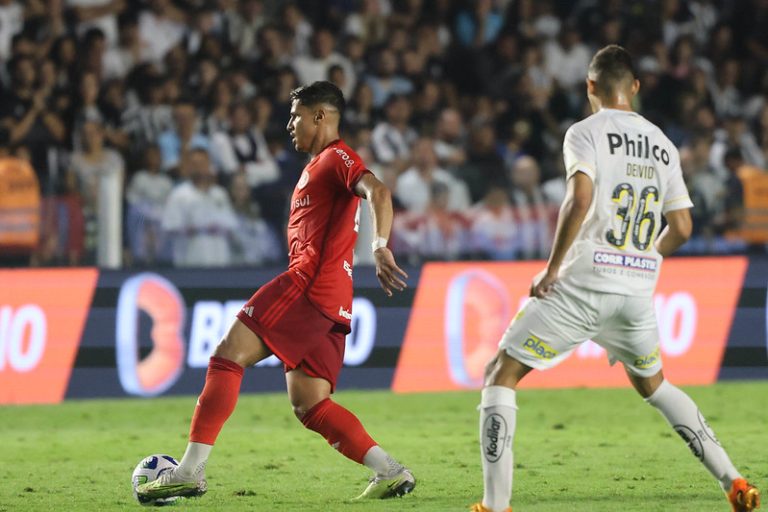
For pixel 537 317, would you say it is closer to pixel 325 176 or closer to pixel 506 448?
pixel 506 448

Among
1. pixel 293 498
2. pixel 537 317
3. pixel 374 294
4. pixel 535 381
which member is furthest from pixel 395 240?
pixel 537 317

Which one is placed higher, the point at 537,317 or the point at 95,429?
the point at 537,317

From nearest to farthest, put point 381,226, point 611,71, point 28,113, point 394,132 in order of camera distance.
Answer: point 611,71 → point 381,226 → point 28,113 → point 394,132

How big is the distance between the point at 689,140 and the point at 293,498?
8.79 meters

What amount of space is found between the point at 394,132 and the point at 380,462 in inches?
317

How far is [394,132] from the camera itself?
47.9 feet

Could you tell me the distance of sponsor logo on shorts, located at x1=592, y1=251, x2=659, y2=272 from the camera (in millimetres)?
5973

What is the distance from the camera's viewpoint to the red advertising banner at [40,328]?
37.9ft

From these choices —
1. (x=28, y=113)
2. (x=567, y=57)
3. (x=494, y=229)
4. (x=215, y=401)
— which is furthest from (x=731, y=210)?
(x=215, y=401)

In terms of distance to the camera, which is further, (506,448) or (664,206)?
(664,206)

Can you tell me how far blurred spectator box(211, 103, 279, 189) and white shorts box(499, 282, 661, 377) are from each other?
24.1ft

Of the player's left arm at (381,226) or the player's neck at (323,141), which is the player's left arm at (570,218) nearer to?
the player's left arm at (381,226)

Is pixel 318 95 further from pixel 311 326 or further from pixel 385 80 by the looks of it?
pixel 385 80

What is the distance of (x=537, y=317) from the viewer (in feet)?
19.5
